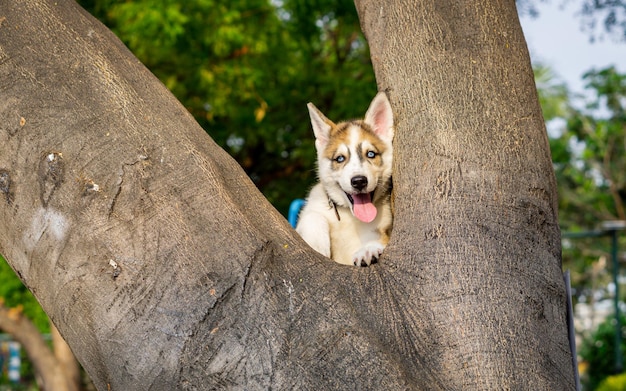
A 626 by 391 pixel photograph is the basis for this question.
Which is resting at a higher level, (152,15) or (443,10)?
(152,15)

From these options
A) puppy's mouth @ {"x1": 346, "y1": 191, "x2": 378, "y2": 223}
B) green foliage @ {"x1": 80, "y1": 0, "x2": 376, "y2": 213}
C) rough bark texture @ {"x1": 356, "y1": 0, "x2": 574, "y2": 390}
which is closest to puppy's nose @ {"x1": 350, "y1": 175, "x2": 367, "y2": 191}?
puppy's mouth @ {"x1": 346, "y1": 191, "x2": 378, "y2": 223}

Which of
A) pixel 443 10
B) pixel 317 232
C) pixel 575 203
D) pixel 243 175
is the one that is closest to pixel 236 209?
pixel 243 175

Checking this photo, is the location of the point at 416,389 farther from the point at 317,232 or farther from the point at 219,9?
the point at 219,9

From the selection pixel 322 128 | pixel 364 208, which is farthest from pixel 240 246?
pixel 322 128

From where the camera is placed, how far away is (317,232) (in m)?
4.48

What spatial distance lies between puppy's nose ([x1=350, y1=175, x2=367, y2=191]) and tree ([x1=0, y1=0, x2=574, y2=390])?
1525 millimetres

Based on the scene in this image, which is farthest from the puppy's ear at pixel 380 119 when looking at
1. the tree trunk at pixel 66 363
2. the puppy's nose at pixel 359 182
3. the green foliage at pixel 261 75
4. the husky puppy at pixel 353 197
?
the tree trunk at pixel 66 363

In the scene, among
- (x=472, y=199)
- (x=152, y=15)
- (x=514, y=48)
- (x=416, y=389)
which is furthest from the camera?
(x=152, y=15)

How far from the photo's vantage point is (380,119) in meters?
4.42

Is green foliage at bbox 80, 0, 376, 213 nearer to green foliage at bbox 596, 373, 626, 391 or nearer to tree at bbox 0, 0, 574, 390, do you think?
green foliage at bbox 596, 373, 626, 391

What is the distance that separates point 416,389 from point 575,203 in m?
18.3

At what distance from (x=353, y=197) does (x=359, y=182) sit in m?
0.19

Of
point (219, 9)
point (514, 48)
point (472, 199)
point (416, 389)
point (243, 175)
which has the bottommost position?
point (416, 389)

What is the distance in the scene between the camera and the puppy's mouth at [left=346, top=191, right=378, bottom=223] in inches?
183
